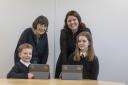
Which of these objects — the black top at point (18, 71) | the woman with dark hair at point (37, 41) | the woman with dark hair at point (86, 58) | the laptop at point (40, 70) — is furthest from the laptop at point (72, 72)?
the woman with dark hair at point (37, 41)

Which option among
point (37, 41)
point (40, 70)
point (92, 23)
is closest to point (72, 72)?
point (40, 70)

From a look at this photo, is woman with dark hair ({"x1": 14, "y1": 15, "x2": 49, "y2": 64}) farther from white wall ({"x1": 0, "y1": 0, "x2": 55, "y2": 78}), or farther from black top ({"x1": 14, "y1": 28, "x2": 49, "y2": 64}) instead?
white wall ({"x1": 0, "y1": 0, "x2": 55, "y2": 78})

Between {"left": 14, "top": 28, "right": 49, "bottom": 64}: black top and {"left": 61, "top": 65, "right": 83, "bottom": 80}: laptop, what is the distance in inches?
43.2

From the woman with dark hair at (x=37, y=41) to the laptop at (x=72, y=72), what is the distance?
1.07 meters

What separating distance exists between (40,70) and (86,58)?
0.68 m

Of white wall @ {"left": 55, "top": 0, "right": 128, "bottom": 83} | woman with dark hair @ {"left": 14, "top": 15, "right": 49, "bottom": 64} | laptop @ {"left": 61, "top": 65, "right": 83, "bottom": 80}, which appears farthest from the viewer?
white wall @ {"left": 55, "top": 0, "right": 128, "bottom": 83}

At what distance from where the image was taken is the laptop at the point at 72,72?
3068mm

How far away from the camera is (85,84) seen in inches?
112

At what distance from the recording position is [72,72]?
122 inches

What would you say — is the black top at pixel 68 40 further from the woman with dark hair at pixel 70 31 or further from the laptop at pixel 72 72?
the laptop at pixel 72 72

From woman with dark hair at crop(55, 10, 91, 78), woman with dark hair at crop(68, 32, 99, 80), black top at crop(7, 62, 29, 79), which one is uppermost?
woman with dark hair at crop(55, 10, 91, 78)

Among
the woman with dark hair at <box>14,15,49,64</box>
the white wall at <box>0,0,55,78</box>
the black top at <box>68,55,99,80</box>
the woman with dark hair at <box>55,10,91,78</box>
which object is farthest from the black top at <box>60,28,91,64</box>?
the white wall at <box>0,0,55,78</box>

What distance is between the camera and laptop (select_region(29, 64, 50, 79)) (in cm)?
310

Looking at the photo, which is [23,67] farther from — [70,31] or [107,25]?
[107,25]
